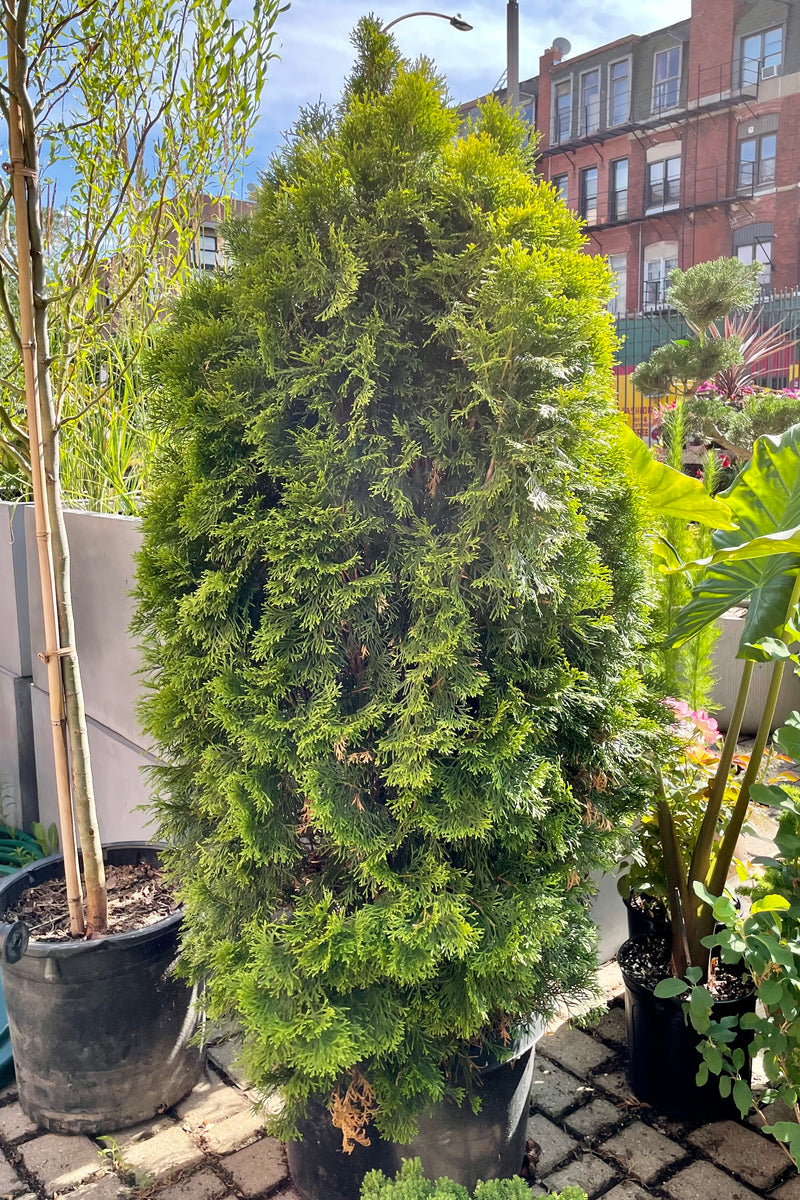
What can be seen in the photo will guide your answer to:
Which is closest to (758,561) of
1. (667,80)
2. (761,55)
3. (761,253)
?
(761,253)

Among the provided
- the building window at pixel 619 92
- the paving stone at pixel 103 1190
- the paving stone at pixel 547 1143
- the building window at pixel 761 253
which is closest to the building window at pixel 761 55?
the building window at pixel 619 92

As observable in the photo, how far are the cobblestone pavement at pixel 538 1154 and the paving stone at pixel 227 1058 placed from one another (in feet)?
0.08

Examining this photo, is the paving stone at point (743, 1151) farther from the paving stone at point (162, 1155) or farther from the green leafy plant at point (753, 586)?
the paving stone at point (162, 1155)

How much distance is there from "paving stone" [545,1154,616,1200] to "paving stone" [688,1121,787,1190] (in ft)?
0.86

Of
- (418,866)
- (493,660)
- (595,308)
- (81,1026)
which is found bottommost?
(81,1026)

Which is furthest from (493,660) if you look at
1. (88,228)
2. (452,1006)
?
(88,228)

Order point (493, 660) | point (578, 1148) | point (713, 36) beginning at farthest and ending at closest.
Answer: point (713, 36)
point (578, 1148)
point (493, 660)

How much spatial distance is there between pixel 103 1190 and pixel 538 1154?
104 centimetres

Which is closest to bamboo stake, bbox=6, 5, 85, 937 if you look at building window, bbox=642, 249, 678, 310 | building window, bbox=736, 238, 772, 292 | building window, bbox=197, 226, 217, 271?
building window, bbox=197, 226, 217, 271

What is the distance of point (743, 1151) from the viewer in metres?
2.14

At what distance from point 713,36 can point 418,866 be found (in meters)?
33.8

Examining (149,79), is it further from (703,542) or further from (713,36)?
(713,36)

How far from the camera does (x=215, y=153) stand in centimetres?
284

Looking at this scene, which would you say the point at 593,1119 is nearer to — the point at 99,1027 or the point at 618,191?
the point at 99,1027
